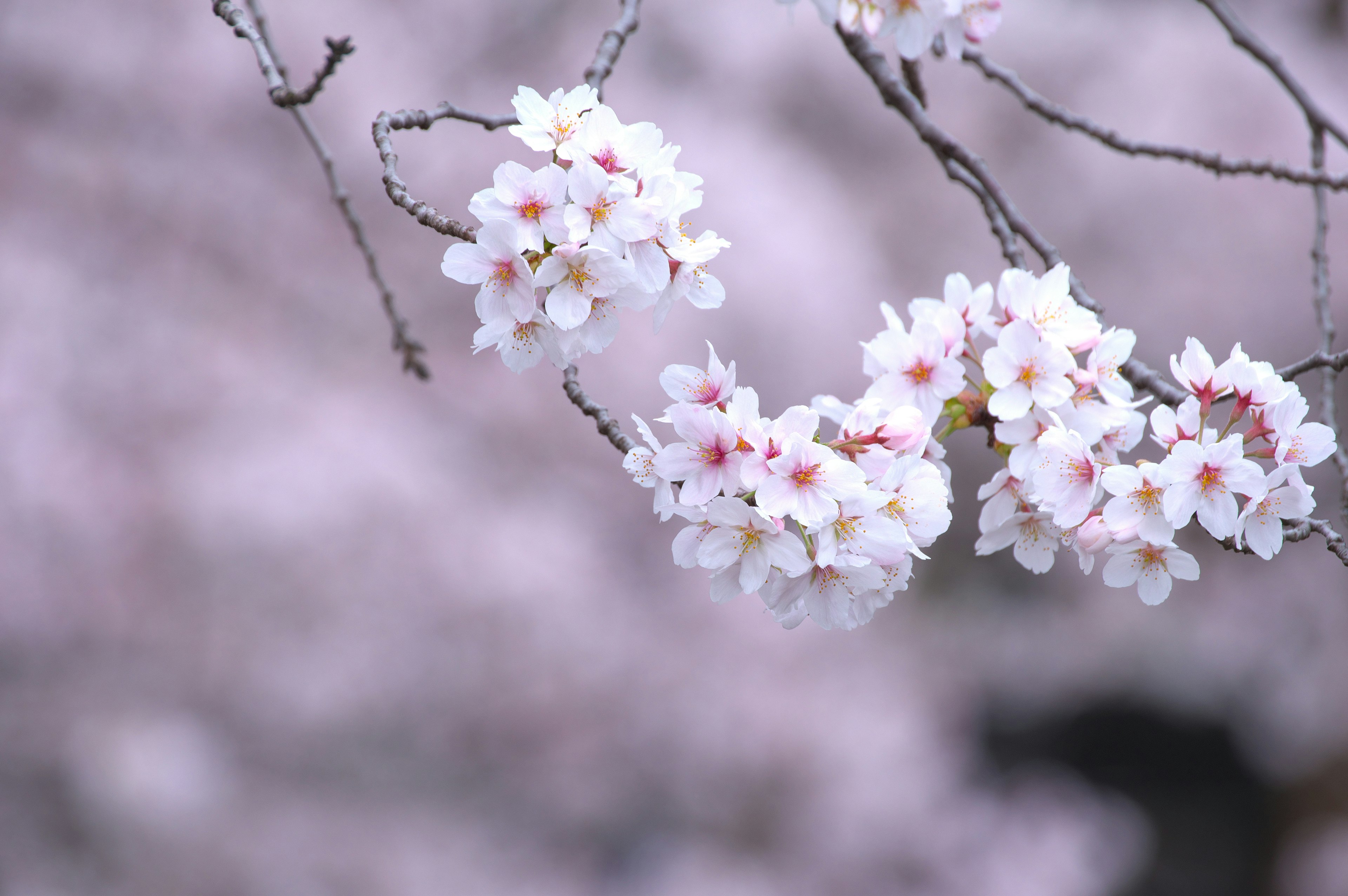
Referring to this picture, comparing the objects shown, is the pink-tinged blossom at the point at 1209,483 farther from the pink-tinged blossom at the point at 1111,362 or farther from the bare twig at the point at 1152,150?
the bare twig at the point at 1152,150

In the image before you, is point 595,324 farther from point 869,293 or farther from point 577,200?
point 869,293

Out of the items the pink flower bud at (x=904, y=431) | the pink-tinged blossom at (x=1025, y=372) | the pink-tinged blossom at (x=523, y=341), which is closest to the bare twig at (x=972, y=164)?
the pink-tinged blossom at (x=1025, y=372)

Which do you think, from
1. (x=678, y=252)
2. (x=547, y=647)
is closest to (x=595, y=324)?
(x=678, y=252)

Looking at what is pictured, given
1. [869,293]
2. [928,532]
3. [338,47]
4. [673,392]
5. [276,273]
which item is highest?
[869,293]

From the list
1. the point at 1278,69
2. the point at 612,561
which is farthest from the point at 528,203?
the point at 612,561

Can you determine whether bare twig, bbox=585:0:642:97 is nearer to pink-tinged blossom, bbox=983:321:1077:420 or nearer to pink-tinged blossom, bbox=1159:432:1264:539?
pink-tinged blossom, bbox=983:321:1077:420

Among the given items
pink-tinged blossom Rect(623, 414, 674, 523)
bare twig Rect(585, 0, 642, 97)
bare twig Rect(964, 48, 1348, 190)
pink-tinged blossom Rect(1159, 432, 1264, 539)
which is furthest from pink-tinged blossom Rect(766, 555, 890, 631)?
bare twig Rect(964, 48, 1348, 190)

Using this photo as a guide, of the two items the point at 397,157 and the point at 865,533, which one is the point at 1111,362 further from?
the point at 397,157
